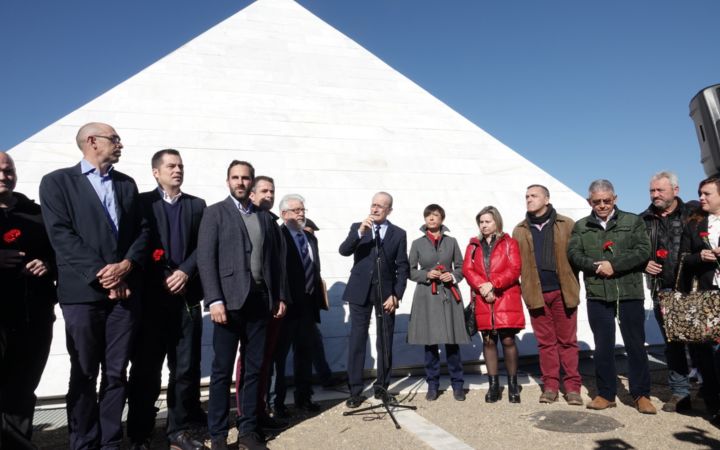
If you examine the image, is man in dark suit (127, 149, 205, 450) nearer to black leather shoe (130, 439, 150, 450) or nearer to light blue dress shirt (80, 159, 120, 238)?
black leather shoe (130, 439, 150, 450)

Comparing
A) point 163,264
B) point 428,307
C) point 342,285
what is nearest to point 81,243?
point 163,264

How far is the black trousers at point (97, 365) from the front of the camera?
3.03m

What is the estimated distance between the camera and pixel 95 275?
303 cm

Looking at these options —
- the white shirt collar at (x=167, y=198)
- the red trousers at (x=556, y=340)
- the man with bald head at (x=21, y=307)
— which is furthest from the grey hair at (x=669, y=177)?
the man with bald head at (x=21, y=307)

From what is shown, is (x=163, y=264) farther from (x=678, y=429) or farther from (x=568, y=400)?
(x=678, y=429)

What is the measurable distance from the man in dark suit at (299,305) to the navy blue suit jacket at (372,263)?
13.3 inches

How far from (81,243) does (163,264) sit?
0.67 metres

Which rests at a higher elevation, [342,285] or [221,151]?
[221,151]

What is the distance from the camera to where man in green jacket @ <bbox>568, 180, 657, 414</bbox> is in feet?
14.5

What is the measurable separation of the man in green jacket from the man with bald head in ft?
14.0

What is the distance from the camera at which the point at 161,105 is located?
7492 millimetres

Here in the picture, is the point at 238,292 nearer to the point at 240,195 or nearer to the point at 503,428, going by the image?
the point at 240,195

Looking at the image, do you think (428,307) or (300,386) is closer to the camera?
(300,386)

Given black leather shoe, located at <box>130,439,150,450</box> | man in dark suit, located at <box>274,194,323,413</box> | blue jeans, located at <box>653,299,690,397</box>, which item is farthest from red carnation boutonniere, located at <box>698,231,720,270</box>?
black leather shoe, located at <box>130,439,150,450</box>
